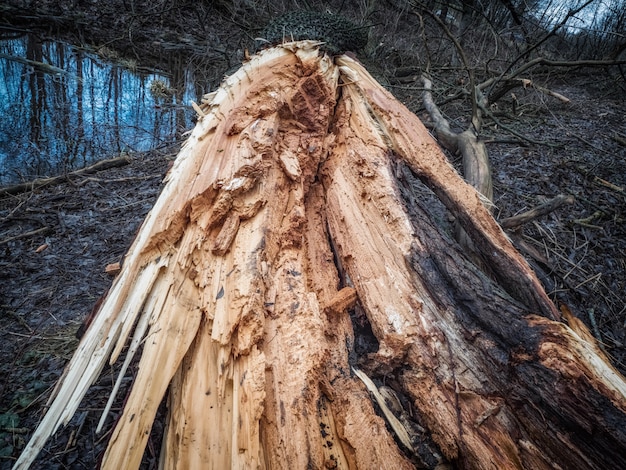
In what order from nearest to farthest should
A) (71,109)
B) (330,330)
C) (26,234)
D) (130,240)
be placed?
(330,330)
(26,234)
(130,240)
(71,109)

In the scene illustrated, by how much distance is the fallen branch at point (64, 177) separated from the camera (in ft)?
10.5

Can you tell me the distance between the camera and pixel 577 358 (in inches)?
39.7

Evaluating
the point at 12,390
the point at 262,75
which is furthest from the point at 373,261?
the point at 12,390

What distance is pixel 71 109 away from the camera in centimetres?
460

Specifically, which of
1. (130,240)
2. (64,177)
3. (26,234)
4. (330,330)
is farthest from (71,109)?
(330,330)

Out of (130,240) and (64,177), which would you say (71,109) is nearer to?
(64,177)

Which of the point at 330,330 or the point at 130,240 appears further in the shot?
the point at 130,240

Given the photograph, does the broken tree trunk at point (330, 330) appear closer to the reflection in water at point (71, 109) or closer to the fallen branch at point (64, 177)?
the fallen branch at point (64, 177)

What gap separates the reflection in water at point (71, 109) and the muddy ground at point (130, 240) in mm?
600

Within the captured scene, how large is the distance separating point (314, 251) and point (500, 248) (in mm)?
934

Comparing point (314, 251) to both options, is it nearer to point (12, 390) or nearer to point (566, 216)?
point (12, 390)

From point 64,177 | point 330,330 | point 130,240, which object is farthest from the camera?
point 64,177

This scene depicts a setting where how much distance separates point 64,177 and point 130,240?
1.48 m

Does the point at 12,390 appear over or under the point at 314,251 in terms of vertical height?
under
